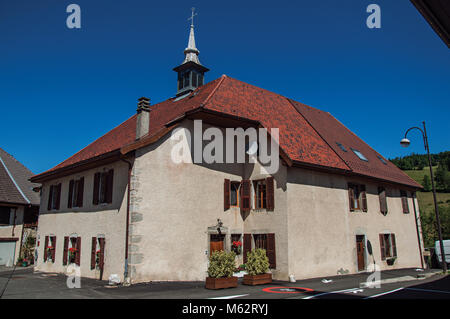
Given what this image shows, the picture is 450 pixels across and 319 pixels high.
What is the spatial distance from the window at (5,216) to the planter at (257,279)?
21.1 metres

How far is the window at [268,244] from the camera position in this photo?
48.9ft

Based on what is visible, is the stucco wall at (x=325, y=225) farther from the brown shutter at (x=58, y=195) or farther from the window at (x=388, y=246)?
the brown shutter at (x=58, y=195)

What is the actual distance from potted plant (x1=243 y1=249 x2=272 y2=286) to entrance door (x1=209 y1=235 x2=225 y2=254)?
2.62 metres

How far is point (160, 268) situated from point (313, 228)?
6.96 metres

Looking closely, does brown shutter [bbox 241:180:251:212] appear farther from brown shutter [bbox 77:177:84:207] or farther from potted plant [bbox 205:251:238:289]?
brown shutter [bbox 77:177:84:207]

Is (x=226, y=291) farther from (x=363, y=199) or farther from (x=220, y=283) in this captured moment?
(x=363, y=199)

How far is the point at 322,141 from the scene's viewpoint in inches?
755

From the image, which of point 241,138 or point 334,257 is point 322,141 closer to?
point 241,138

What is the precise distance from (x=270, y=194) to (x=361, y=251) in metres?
6.55

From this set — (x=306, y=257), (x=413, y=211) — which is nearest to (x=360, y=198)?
(x=306, y=257)

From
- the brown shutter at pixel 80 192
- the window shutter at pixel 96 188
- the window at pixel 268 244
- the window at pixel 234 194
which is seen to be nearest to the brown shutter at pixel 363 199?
the window at pixel 268 244

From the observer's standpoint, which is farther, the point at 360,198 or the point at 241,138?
the point at 360,198

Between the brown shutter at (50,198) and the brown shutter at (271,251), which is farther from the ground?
the brown shutter at (50,198)

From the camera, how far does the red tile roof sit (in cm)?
1645
